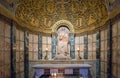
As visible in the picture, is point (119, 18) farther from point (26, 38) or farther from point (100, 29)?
point (26, 38)

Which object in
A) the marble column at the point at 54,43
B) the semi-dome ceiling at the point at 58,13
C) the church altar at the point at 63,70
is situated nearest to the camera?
the church altar at the point at 63,70

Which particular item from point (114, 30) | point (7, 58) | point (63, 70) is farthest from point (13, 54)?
point (114, 30)

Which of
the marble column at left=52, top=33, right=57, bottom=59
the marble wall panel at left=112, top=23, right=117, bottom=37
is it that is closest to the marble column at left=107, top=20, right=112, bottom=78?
the marble wall panel at left=112, top=23, right=117, bottom=37

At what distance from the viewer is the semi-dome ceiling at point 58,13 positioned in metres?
15.1

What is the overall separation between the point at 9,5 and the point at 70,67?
15.7ft

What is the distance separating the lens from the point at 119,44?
9.58 m

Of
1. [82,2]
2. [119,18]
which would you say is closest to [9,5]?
[119,18]

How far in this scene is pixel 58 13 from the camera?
1734 centimetres

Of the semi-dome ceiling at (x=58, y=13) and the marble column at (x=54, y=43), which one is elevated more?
the semi-dome ceiling at (x=58, y=13)

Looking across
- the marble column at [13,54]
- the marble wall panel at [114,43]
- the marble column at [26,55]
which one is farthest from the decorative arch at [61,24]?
the marble wall panel at [114,43]

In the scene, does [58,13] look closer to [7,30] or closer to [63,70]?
[63,70]

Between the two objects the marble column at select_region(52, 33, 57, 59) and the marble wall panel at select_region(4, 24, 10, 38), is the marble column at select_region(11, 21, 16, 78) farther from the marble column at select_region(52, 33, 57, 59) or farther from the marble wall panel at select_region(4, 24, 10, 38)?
the marble column at select_region(52, 33, 57, 59)

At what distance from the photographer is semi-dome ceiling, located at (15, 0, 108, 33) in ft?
49.5

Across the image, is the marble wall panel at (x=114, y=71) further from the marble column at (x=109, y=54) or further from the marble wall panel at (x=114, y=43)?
the marble wall panel at (x=114, y=43)
